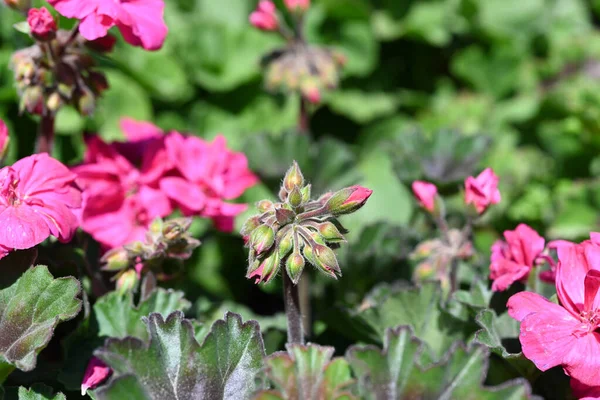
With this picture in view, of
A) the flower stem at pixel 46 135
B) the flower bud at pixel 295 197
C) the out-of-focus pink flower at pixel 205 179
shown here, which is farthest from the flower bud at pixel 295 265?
the flower stem at pixel 46 135

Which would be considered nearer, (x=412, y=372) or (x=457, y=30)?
(x=412, y=372)

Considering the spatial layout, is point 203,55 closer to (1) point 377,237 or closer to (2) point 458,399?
(1) point 377,237

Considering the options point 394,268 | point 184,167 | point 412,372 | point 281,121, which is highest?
point 412,372

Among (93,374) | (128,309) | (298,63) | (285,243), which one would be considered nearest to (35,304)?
(93,374)

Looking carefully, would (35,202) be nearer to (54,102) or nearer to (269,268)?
(54,102)

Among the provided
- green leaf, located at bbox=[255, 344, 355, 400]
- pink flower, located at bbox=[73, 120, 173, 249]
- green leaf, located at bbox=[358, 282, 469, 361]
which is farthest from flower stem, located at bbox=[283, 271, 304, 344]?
pink flower, located at bbox=[73, 120, 173, 249]

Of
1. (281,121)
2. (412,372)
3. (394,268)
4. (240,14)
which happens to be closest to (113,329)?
(412,372)

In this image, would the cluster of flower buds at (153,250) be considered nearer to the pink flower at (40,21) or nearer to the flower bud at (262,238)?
the flower bud at (262,238)

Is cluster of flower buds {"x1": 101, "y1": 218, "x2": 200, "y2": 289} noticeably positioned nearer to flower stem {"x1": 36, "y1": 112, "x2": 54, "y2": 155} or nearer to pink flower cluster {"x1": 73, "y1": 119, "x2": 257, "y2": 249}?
pink flower cluster {"x1": 73, "y1": 119, "x2": 257, "y2": 249}
